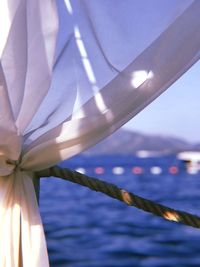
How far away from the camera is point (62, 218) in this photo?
739cm

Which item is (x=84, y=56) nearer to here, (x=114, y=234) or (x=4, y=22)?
(x=4, y=22)

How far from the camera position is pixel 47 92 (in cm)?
102

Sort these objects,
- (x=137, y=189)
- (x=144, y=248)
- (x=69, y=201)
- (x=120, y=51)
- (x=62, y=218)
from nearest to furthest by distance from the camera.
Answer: (x=120, y=51), (x=144, y=248), (x=62, y=218), (x=69, y=201), (x=137, y=189)

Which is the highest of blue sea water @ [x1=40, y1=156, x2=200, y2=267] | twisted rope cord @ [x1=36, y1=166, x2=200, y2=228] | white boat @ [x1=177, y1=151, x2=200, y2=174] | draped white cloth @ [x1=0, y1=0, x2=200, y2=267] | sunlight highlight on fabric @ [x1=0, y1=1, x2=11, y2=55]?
white boat @ [x1=177, y1=151, x2=200, y2=174]

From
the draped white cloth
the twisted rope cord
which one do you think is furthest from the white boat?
the draped white cloth

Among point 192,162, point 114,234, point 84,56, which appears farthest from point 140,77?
point 192,162

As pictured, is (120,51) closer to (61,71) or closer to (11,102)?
(61,71)

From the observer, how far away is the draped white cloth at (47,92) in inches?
39.0

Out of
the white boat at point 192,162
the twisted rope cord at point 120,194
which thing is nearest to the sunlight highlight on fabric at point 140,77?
the twisted rope cord at point 120,194

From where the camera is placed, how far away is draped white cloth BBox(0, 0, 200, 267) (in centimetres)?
99

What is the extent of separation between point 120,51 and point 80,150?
0.72 ft

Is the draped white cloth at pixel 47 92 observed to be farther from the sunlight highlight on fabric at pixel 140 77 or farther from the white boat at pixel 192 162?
the white boat at pixel 192 162

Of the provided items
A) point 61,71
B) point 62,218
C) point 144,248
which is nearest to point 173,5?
point 61,71

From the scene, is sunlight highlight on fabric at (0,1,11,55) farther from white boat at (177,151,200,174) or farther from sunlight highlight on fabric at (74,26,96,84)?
white boat at (177,151,200,174)
